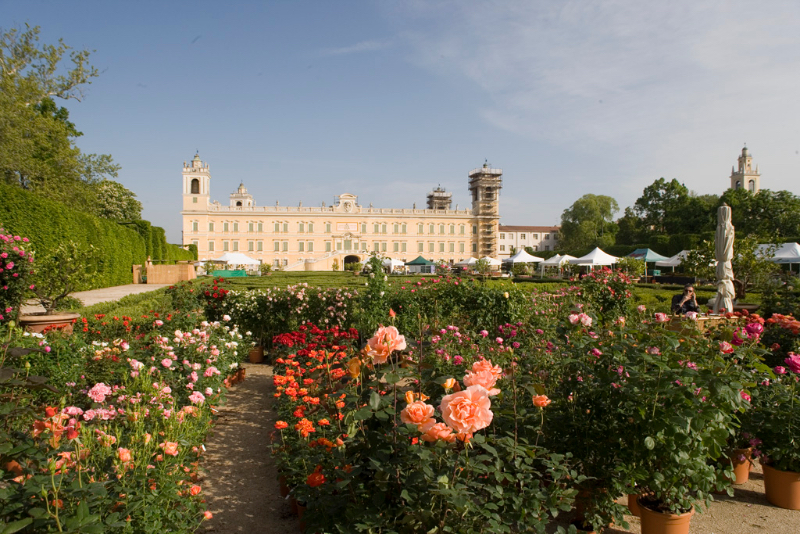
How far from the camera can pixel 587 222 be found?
56.5m

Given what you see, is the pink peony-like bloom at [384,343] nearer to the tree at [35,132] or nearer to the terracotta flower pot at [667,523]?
the terracotta flower pot at [667,523]

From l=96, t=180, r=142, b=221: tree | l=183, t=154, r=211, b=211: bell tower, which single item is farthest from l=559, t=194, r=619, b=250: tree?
l=96, t=180, r=142, b=221: tree

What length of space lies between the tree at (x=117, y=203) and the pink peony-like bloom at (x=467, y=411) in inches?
1476

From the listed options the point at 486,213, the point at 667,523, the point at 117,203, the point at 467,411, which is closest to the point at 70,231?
the point at 467,411

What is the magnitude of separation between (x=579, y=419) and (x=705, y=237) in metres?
38.3

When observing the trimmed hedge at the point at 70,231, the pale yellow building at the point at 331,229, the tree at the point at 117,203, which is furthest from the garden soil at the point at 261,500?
the pale yellow building at the point at 331,229

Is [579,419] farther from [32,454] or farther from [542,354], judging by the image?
[32,454]

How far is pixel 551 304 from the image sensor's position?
7.22 metres

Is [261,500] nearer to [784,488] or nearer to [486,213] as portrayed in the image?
[784,488]

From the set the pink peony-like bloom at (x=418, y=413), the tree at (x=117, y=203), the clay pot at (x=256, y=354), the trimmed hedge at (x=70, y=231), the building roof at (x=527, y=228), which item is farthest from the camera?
the building roof at (x=527, y=228)

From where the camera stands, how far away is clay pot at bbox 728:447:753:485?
2993mm

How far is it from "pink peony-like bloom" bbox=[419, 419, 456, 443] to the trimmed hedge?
701cm

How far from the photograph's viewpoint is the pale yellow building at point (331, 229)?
54000mm

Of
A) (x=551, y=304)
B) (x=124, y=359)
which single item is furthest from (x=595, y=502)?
(x=551, y=304)
